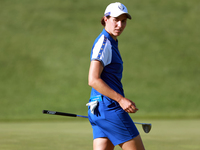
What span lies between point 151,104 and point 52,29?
6.58 meters

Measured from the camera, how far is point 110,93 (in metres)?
2.59

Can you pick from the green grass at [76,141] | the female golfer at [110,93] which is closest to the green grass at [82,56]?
the green grass at [76,141]

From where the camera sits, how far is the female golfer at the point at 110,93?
2592mm

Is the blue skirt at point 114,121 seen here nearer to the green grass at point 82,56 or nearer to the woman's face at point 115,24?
the woman's face at point 115,24

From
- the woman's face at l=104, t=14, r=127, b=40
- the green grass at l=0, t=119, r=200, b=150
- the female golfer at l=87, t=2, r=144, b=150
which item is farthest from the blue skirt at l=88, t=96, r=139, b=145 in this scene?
the green grass at l=0, t=119, r=200, b=150

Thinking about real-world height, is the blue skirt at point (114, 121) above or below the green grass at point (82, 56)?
below

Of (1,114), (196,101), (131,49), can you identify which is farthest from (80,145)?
(131,49)

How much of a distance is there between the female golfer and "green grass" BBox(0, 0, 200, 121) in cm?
986

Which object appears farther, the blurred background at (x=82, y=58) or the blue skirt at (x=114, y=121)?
the blurred background at (x=82, y=58)

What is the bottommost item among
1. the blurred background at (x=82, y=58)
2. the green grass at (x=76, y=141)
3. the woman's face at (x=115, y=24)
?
the green grass at (x=76, y=141)

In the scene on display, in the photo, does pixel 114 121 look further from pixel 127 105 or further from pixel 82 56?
pixel 82 56

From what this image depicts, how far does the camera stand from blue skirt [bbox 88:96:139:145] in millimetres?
2695

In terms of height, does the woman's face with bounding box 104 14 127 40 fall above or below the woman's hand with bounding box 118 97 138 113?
above

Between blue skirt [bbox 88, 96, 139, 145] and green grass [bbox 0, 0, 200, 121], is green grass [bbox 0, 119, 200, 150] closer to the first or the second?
blue skirt [bbox 88, 96, 139, 145]
